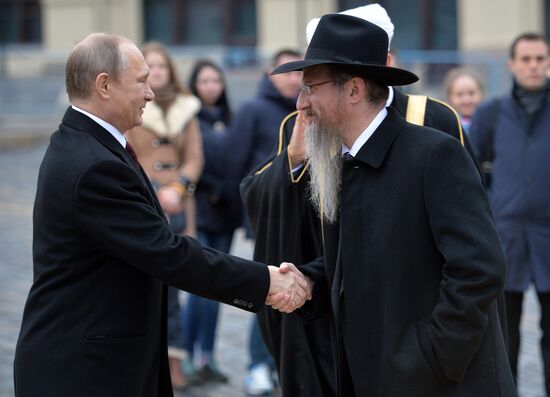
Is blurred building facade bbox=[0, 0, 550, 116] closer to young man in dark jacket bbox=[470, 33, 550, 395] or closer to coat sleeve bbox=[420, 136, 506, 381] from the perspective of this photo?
young man in dark jacket bbox=[470, 33, 550, 395]

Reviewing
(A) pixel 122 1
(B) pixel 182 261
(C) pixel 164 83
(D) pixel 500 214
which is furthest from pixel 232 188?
(A) pixel 122 1

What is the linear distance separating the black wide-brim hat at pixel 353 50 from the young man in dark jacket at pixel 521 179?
2.46m

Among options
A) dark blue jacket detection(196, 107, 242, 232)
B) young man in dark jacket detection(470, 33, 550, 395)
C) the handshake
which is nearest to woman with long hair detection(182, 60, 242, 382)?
dark blue jacket detection(196, 107, 242, 232)

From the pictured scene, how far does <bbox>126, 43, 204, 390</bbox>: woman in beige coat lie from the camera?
6430 millimetres

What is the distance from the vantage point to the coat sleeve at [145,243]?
3.32 m

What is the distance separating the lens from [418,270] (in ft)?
10.6

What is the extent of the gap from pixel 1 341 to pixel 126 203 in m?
3.94

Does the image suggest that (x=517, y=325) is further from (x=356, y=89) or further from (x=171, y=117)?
(x=356, y=89)

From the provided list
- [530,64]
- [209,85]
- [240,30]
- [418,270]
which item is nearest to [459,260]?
[418,270]

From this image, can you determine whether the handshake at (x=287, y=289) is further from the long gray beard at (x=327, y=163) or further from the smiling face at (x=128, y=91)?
the smiling face at (x=128, y=91)

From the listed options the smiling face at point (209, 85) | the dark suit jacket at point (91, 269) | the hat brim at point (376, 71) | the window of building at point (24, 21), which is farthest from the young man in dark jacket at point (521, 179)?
the window of building at point (24, 21)

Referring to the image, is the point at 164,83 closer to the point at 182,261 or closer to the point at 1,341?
the point at 1,341

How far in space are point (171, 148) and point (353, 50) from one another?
3.31 meters

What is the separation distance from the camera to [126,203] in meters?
3.37
